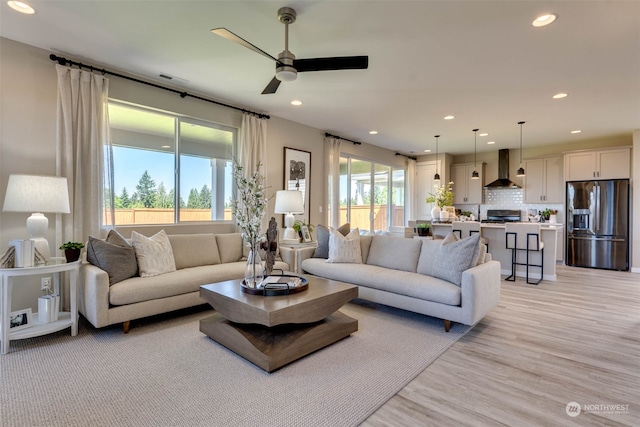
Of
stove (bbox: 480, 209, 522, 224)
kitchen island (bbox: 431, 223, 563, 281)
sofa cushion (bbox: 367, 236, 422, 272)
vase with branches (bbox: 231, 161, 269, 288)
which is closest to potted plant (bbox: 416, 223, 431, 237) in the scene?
kitchen island (bbox: 431, 223, 563, 281)

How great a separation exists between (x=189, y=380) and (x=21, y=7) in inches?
128

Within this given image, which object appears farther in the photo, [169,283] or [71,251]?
[169,283]

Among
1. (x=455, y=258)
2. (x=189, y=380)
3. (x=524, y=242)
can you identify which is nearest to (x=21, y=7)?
(x=189, y=380)

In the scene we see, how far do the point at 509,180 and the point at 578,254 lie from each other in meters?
2.23

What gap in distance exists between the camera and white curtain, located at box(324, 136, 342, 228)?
21.2 feet

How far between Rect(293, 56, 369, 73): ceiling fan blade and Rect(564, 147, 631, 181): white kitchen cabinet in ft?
22.4

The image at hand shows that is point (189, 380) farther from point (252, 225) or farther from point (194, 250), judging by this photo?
point (194, 250)

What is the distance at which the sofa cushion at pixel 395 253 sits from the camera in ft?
12.8

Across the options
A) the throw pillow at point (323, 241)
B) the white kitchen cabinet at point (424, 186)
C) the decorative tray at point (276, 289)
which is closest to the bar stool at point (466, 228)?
the throw pillow at point (323, 241)

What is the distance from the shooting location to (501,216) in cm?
820

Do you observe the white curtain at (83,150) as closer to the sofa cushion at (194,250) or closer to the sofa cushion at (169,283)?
the sofa cushion at (194,250)

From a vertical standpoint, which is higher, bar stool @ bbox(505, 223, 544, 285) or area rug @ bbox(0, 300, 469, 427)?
bar stool @ bbox(505, 223, 544, 285)

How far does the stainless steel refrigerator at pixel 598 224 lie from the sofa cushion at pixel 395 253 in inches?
204

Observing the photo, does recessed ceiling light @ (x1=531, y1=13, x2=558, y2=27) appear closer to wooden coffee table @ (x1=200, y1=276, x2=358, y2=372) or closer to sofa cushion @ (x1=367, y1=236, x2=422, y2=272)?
sofa cushion @ (x1=367, y1=236, x2=422, y2=272)
